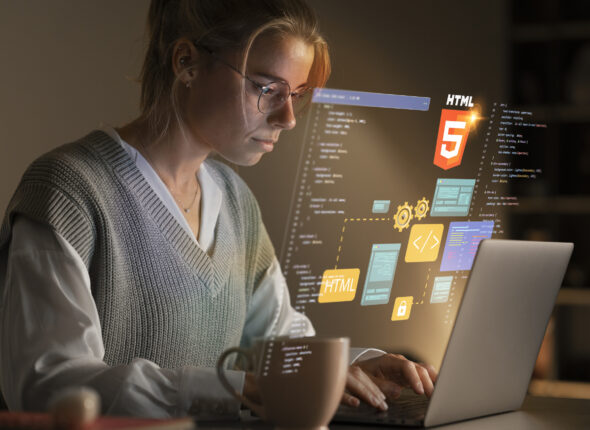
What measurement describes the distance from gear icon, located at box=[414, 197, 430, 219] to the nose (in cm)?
27

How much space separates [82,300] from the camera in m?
1.04

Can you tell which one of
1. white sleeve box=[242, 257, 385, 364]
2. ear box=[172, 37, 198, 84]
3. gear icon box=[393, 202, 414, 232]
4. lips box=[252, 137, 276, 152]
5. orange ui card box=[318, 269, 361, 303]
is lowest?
white sleeve box=[242, 257, 385, 364]

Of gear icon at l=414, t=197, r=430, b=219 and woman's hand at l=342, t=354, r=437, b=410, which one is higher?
gear icon at l=414, t=197, r=430, b=219

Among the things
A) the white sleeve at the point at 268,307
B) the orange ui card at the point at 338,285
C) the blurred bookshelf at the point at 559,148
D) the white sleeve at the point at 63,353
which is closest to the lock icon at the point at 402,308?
the orange ui card at the point at 338,285

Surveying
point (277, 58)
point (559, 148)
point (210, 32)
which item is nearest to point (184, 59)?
point (210, 32)

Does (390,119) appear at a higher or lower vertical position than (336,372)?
higher

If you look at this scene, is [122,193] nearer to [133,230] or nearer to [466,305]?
[133,230]

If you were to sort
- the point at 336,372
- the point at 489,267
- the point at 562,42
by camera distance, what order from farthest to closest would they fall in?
the point at 562,42 < the point at 489,267 < the point at 336,372

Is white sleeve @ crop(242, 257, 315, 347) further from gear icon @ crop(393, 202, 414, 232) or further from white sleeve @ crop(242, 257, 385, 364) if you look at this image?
gear icon @ crop(393, 202, 414, 232)

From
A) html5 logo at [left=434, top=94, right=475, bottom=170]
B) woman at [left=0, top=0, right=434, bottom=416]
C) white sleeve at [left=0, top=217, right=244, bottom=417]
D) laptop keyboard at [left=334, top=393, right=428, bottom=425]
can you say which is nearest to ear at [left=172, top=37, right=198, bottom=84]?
woman at [left=0, top=0, right=434, bottom=416]

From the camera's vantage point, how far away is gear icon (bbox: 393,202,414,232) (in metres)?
0.89

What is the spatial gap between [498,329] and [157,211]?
61 cm

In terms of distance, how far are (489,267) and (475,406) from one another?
0.69 ft

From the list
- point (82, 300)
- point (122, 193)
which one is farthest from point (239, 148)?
point (82, 300)
